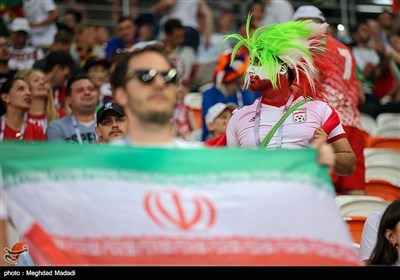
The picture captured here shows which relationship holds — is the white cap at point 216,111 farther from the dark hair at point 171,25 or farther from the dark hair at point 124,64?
the dark hair at point 124,64

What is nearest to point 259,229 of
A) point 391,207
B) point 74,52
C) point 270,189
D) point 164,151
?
point 270,189

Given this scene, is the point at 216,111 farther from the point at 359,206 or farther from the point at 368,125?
the point at 359,206

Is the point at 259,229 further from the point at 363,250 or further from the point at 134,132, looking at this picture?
the point at 363,250

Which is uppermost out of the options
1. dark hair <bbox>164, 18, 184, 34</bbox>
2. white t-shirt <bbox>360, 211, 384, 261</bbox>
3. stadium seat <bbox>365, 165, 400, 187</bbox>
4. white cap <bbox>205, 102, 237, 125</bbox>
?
dark hair <bbox>164, 18, 184, 34</bbox>

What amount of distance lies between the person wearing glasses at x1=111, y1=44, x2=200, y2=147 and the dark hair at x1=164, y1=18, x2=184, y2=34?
9.87m

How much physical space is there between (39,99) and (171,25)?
4.38 metres

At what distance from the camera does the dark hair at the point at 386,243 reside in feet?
21.0

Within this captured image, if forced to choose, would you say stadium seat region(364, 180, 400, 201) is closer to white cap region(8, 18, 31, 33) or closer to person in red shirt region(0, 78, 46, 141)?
person in red shirt region(0, 78, 46, 141)

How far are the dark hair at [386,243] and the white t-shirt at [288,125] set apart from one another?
2.04 ft

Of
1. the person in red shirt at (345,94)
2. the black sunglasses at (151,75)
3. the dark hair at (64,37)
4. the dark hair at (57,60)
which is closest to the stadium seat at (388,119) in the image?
the person in red shirt at (345,94)

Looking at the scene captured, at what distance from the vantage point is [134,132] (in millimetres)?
5102

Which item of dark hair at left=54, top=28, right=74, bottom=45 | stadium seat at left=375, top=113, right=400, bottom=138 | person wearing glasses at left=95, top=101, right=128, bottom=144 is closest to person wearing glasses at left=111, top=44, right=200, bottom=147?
person wearing glasses at left=95, top=101, right=128, bottom=144

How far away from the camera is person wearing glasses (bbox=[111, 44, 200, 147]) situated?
5035 millimetres

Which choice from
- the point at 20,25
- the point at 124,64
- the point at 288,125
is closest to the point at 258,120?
the point at 288,125
